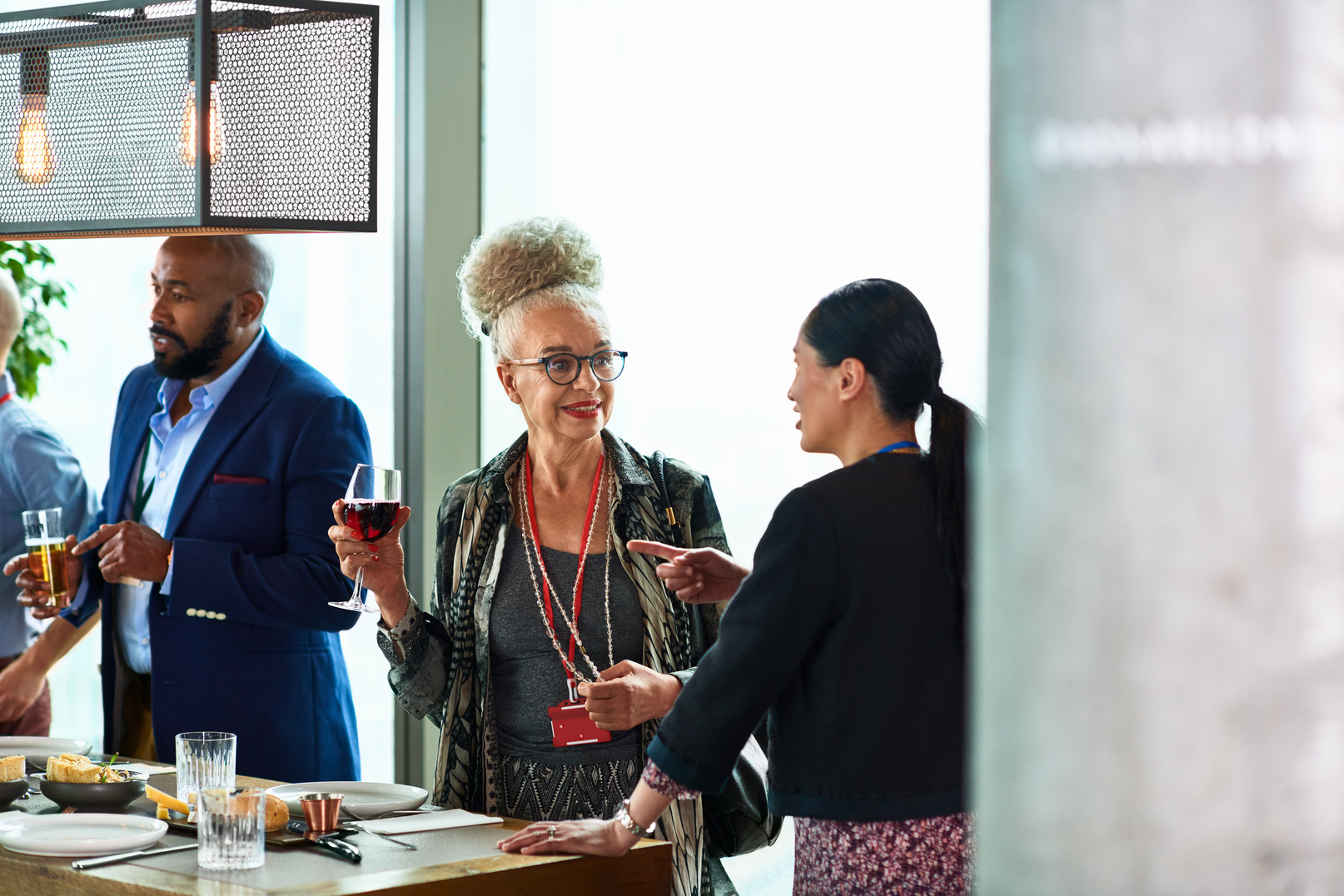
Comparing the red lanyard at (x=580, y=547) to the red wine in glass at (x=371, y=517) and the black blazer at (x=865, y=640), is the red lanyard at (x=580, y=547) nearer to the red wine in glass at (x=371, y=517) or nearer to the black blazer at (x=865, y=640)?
the red wine in glass at (x=371, y=517)

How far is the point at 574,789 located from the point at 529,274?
0.99 metres

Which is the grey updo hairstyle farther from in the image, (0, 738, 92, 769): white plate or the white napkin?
(0, 738, 92, 769): white plate

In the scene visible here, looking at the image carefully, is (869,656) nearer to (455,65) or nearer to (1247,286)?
(1247,286)

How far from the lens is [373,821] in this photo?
2.01 meters

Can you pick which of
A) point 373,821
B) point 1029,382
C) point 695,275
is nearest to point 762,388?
point 695,275

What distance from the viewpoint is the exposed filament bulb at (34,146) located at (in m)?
2.22

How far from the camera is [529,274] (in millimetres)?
2523

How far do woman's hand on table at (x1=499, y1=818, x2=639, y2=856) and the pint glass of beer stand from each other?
1348 mm

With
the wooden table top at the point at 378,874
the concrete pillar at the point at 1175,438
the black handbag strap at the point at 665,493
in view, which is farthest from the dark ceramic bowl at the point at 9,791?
the concrete pillar at the point at 1175,438

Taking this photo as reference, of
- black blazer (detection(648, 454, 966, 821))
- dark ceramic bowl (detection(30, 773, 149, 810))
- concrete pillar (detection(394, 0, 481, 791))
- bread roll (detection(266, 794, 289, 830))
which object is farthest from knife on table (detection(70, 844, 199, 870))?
concrete pillar (detection(394, 0, 481, 791))

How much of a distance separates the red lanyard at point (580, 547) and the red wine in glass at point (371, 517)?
0.31 m

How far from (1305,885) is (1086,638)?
0.41 feet

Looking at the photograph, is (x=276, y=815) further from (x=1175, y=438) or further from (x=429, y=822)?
(x=1175, y=438)

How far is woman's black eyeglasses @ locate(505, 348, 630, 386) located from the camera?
2430mm
